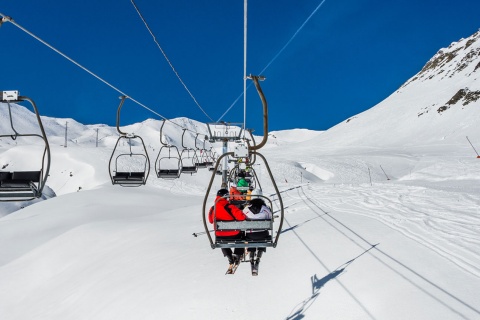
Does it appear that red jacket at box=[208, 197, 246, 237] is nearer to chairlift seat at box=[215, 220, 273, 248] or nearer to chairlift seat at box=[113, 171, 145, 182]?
chairlift seat at box=[215, 220, 273, 248]

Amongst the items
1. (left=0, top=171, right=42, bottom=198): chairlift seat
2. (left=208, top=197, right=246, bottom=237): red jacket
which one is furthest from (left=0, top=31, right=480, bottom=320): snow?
(left=0, top=171, right=42, bottom=198): chairlift seat

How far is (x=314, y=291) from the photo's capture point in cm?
966

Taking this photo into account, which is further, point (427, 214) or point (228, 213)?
point (427, 214)

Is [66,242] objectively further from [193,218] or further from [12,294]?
[193,218]

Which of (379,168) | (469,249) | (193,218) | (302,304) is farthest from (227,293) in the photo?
(379,168)

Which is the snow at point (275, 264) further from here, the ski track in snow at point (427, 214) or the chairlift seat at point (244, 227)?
the chairlift seat at point (244, 227)

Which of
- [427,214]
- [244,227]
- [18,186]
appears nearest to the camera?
[18,186]

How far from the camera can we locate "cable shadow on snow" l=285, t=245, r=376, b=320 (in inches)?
356

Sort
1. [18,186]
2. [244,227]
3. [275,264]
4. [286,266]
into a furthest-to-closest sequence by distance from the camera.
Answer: [275,264]
[286,266]
[244,227]
[18,186]

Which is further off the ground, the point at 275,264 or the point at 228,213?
the point at 228,213

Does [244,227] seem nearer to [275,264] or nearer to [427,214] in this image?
[275,264]

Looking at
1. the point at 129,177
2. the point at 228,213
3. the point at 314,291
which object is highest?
the point at 129,177

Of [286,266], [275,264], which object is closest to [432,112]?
[275,264]

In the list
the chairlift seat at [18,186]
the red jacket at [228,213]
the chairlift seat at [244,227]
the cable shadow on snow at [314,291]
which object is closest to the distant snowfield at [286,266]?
the cable shadow on snow at [314,291]
